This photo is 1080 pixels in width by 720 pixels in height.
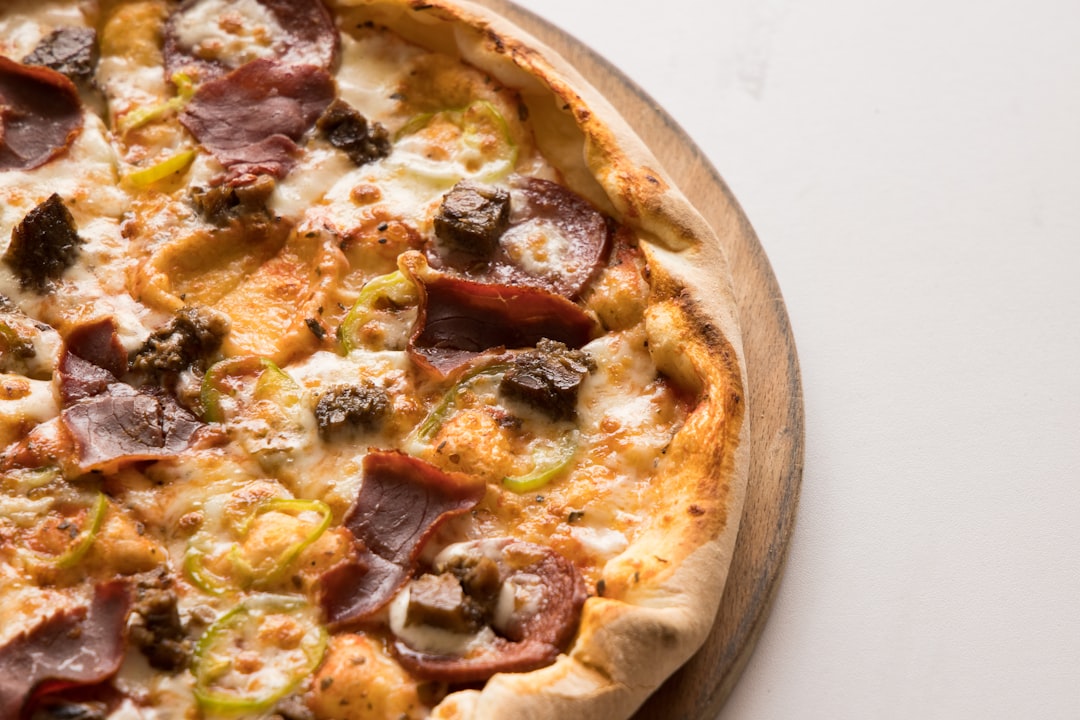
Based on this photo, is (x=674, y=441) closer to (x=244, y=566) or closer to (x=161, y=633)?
(x=244, y=566)

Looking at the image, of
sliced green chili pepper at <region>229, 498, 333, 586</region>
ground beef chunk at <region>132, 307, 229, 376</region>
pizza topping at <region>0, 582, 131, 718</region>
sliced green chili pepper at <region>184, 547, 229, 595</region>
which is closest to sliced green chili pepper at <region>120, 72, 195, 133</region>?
ground beef chunk at <region>132, 307, 229, 376</region>

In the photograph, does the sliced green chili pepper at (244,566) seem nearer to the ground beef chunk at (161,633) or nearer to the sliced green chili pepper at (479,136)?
the ground beef chunk at (161,633)

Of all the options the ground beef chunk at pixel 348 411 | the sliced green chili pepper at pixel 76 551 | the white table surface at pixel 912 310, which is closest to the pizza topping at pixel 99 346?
the sliced green chili pepper at pixel 76 551

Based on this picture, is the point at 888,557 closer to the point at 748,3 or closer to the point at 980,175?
the point at 980,175

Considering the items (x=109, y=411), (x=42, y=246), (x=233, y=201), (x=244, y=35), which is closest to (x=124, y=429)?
(x=109, y=411)

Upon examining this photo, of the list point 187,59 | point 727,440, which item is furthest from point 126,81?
point 727,440

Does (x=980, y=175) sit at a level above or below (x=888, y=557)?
above

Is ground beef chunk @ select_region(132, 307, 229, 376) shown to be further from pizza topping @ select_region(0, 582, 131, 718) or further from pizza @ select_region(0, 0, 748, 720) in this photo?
pizza topping @ select_region(0, 582, 131, 718)
